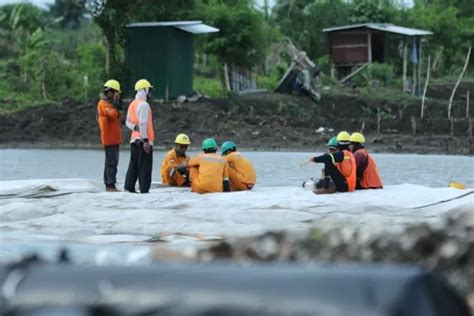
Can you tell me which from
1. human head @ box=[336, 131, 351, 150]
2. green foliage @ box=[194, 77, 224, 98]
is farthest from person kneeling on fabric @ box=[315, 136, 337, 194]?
green foliage @ box=[194, 77, 224, 98]

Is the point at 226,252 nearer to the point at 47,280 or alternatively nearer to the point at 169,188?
the point at 47,280

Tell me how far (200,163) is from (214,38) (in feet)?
89.0

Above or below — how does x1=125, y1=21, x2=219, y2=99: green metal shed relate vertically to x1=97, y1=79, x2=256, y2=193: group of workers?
above

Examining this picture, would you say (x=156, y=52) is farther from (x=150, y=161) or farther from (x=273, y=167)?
(x=150, y=161)

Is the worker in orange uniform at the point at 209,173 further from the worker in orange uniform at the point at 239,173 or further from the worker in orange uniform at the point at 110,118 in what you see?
the worker in orange uniform at the point at 110,118

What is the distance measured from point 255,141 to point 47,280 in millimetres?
31067

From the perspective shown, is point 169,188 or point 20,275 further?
point 169,188

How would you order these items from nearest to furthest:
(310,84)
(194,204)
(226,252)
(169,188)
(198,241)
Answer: (226,252), (198,241), (194,204), (169,188), (310,84)

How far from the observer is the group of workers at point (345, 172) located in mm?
14086

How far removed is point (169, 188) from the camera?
15.6 metres

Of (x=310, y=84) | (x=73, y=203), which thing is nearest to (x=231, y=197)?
(x=73, y=203)

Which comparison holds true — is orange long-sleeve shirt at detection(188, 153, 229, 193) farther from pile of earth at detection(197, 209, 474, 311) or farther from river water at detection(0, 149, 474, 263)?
pile of earth at detection(197, 209, 474, 311)

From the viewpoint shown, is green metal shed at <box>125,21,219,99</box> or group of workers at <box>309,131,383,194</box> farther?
green metal shed at <box>125,21,219,99</box>

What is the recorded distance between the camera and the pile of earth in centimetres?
Result: 423
